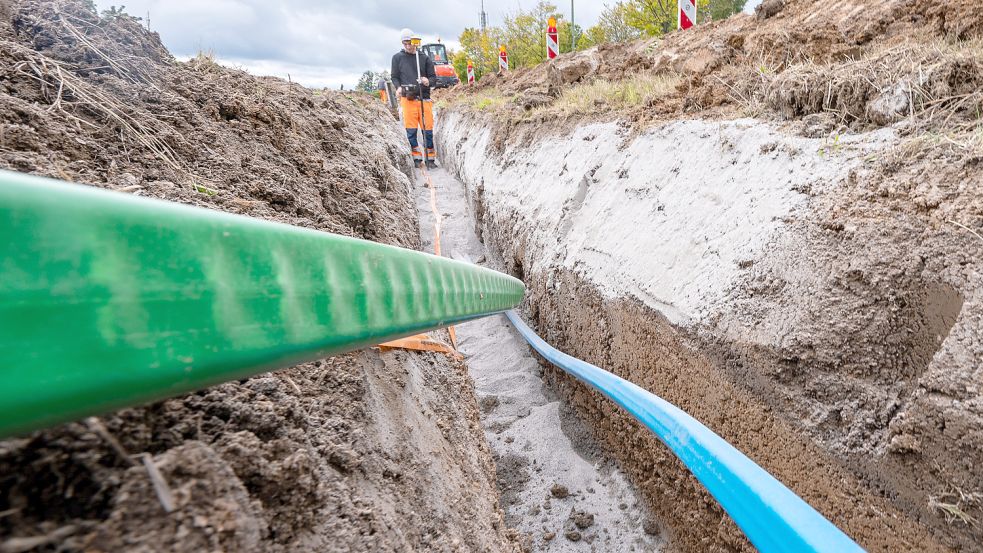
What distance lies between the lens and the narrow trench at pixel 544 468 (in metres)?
2.34

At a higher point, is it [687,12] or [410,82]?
[687,12]

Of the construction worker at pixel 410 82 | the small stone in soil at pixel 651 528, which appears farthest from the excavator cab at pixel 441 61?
the small stone in soil at pixel 651 528

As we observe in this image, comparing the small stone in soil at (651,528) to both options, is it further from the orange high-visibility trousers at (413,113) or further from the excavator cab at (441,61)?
the excavator cab at (441,61)

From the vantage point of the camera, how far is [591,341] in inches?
117

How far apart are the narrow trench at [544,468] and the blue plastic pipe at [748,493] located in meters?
0.87

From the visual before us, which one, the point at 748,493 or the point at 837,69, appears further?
the point at 837,69

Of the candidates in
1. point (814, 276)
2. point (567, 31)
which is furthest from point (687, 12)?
point (567, 31)

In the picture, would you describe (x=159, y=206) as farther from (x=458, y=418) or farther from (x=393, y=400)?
(x=458, y=418)

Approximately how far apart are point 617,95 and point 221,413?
415 centimetres

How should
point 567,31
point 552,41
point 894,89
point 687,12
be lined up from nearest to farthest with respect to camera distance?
point 894,89 < point 687,12 < point 552,41 < point 567,31

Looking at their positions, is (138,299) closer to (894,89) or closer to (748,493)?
(748,493)

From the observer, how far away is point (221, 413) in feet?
3.08

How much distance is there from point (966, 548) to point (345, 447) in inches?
66.5

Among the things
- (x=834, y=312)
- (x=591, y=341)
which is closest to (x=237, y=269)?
(x=834, y=312)
